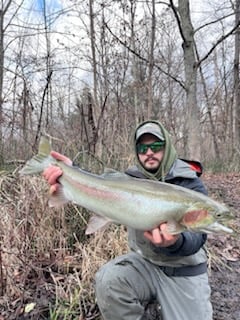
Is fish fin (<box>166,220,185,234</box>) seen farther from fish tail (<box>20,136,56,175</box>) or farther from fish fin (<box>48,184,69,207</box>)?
fish tail (<box>20,136,56,175</box>)

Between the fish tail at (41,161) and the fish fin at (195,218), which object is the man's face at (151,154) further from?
the fish fin at (195,218)

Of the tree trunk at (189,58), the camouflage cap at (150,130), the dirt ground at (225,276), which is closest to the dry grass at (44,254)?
the dirt ground at (225,276)

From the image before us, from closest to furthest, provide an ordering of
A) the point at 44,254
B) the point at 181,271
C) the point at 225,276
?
the point at 181,271
the point at 44,254
the point at 225,276

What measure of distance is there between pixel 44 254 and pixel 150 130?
163 cm

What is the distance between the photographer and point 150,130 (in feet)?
8.36

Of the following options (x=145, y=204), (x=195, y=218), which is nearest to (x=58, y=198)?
(x=145, y=204)

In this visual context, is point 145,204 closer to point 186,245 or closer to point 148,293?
point 186,245

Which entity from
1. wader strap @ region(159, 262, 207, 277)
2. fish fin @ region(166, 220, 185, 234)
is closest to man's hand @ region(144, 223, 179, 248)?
fish fin @ region(166, 220, 185, 234)

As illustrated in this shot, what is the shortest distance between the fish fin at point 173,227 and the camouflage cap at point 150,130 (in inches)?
31.1

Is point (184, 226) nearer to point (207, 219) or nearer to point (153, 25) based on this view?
point (207, 219)

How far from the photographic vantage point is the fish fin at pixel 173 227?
1.89 metres

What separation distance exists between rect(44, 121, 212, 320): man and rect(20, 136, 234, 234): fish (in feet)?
1.70

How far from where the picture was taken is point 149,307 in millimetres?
2693

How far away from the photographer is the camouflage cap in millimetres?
2541
